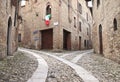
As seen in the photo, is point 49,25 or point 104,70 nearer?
point 104,70

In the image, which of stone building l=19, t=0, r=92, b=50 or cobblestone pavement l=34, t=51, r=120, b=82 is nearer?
cobblestone pavement l=34, t=51, r=120, b=82

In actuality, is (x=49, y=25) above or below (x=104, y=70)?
above

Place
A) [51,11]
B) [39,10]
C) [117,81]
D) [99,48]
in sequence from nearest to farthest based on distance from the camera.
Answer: [117,81] < [99,48] < [51,11] < [39,10]

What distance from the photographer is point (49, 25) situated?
1650 centimetres

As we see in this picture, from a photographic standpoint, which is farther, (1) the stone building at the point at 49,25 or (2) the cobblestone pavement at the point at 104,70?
(1) the stone building at the point at 49,25

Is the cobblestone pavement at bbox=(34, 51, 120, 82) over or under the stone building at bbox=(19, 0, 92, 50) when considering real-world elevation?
under

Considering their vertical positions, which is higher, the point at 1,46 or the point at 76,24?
the point at 76,24

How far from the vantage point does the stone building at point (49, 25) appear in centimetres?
1598

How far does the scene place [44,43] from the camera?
17.6 metres

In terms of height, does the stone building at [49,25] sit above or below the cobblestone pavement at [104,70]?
above

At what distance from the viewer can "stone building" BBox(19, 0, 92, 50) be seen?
16.0m

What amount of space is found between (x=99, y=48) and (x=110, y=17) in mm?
3886

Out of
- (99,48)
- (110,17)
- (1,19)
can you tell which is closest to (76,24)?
(99,48)

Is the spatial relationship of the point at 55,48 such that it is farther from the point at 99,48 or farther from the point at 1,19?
the point at 1,19
